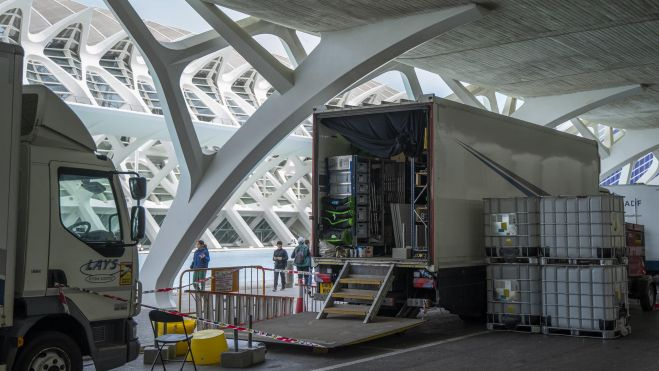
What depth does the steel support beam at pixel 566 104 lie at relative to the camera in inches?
1145

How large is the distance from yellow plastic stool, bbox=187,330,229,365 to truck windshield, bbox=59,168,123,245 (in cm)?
264

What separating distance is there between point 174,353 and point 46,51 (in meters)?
36.3

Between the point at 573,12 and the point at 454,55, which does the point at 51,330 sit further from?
the point at 454,55

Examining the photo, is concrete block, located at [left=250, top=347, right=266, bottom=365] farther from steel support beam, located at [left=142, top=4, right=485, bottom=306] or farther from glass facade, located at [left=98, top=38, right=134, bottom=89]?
glass facade, located at [left=98, top=38, right=134, bottom=89]

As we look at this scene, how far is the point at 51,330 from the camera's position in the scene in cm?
825

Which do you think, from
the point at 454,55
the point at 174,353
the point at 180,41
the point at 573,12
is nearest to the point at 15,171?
the point at 174,353

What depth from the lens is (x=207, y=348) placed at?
10.9m

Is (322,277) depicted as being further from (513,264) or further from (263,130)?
(263,130)

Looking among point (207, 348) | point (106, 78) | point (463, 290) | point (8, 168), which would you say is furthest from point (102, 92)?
point (8, 168)

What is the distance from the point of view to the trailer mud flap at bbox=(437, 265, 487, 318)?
1339 centimetres

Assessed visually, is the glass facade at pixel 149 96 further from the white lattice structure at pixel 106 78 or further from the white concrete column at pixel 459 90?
the white concrete column at pixel 459 90

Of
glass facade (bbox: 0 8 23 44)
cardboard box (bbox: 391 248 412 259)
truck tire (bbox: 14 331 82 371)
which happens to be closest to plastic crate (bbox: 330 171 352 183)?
cardboard box (bbox: 391 248 412 259)

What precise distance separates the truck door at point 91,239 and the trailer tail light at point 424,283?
18.4 feet

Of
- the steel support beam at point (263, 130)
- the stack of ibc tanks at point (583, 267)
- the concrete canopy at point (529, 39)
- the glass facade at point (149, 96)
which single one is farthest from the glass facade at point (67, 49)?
the stack of ibc tanks at point (583, 267)
